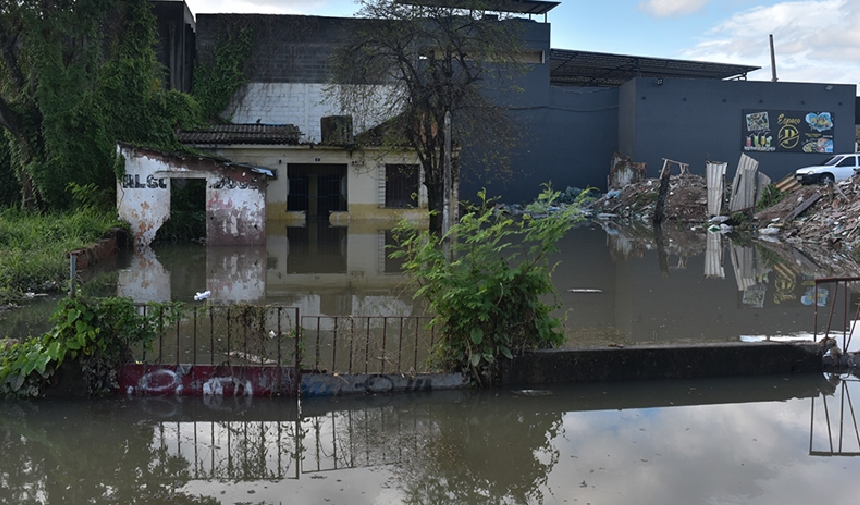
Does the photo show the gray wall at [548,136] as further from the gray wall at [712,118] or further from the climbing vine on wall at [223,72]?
the climbing vine on wall at [223,72]

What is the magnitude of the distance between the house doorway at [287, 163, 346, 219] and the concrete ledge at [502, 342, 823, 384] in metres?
22.5

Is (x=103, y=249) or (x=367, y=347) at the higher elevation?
(x=103, y=249)

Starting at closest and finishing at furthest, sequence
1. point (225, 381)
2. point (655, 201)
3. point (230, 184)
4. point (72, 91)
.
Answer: point (225, 381)
point (230, 184)
point (72, 91)
point (655, 201)

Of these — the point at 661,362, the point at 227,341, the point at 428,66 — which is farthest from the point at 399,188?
the point at 661,362

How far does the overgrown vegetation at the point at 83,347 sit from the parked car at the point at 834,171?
95.6 feet

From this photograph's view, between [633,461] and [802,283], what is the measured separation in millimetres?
9798

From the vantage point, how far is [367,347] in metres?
6.95

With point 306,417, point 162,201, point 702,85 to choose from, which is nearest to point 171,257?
point 162,201

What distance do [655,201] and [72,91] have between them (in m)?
22.8

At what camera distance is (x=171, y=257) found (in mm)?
16766

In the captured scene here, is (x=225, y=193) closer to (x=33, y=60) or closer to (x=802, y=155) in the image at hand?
(x=33, y=60)

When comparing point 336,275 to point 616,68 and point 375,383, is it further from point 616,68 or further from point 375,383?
point 616,68

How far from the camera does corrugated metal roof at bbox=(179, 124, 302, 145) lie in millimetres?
26078

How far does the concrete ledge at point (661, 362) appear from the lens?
6969 mm
